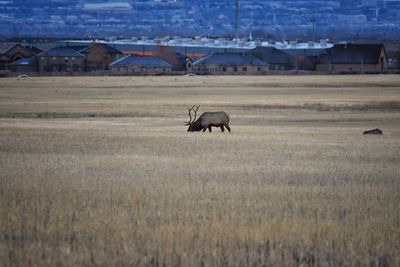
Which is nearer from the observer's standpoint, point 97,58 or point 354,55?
point 354,55

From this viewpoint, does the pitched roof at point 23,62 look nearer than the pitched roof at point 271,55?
Yes

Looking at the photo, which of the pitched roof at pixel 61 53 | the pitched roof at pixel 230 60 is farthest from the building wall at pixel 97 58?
the pitched roof at pixel 230 60

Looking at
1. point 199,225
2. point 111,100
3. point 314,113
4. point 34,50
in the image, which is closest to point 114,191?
point 199,225

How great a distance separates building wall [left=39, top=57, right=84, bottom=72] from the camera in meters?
127

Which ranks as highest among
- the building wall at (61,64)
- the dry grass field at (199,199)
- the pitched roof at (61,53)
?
the dry grass field at (199,199)

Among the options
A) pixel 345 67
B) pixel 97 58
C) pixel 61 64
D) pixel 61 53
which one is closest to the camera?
pixel 61 64

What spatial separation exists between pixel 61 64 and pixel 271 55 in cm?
3149

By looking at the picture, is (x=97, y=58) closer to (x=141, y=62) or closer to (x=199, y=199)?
(x=141, y=62)

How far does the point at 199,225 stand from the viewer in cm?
1138

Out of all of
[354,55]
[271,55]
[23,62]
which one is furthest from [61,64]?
[354,55]

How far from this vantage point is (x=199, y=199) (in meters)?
13.4

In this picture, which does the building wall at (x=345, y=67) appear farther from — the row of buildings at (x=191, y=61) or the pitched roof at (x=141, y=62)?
the pitched roof at (x=141, y=62)

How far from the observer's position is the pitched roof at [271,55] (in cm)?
13750

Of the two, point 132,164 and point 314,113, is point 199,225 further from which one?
point 314,113
